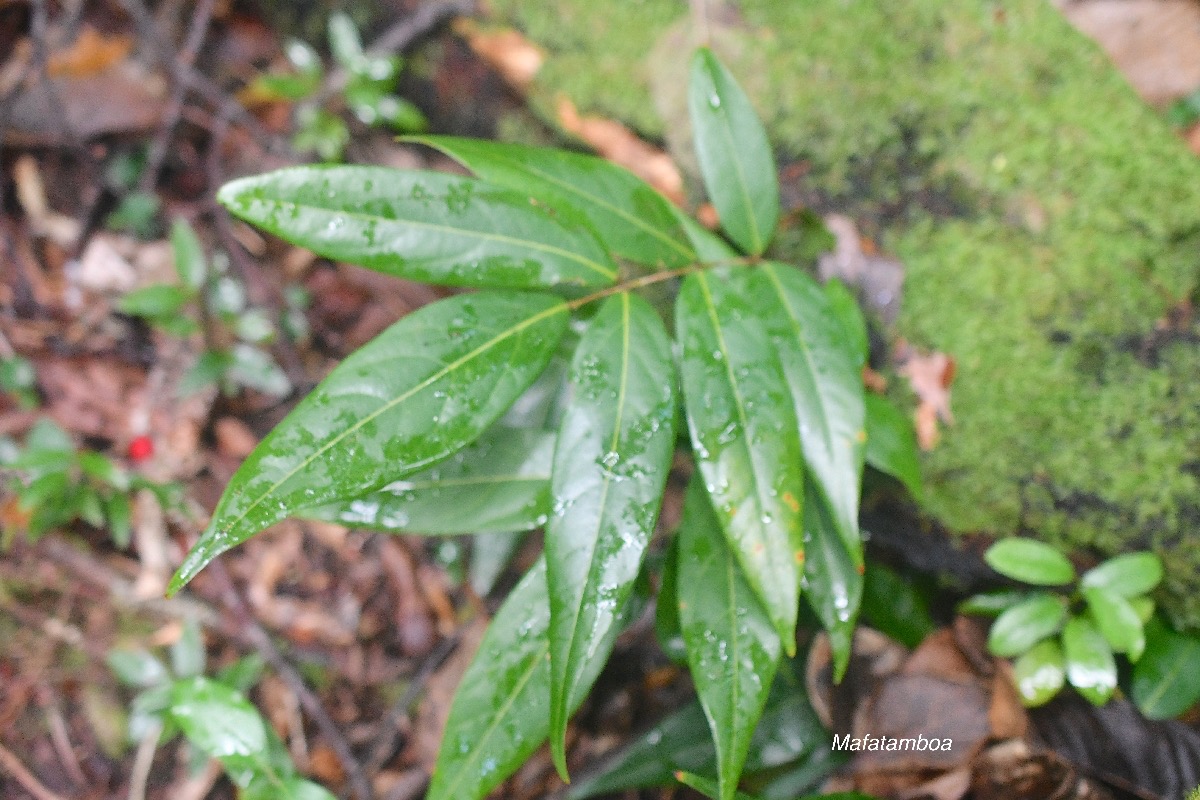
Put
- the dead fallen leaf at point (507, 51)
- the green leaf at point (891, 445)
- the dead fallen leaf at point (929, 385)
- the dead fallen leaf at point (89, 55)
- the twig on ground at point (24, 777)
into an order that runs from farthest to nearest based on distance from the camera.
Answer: the dead fallen leaf at point (89, 55) → the dead fallen leaf at point (507, 51) → the twig on ground at point (24, 777) → the dead fallen leaf at point (929, 385) → the green leaf at point (891, 445)

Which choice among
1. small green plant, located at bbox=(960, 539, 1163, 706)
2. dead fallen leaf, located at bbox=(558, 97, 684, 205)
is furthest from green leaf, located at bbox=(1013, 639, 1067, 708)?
dead fallen leaf, located at bbox=(558, 97, 684, 205)

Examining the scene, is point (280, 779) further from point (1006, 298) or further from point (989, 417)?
point (1006, 298)

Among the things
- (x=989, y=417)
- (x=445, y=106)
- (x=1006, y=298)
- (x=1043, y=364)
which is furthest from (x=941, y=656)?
(x=445, y=106)

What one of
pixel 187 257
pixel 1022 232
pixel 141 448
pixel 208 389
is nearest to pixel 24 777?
pixel 141 448

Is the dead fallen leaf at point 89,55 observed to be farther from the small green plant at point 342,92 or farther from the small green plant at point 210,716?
the small green plant at point 210,716

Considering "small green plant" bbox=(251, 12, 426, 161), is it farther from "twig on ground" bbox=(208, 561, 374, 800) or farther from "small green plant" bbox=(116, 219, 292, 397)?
"twig on ground" bbox=(208, 561, 374, 800)

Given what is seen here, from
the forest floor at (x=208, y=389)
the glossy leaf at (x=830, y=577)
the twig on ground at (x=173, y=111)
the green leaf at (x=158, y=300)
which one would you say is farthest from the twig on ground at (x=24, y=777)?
the glossy leaf at (x=830, y=577)
